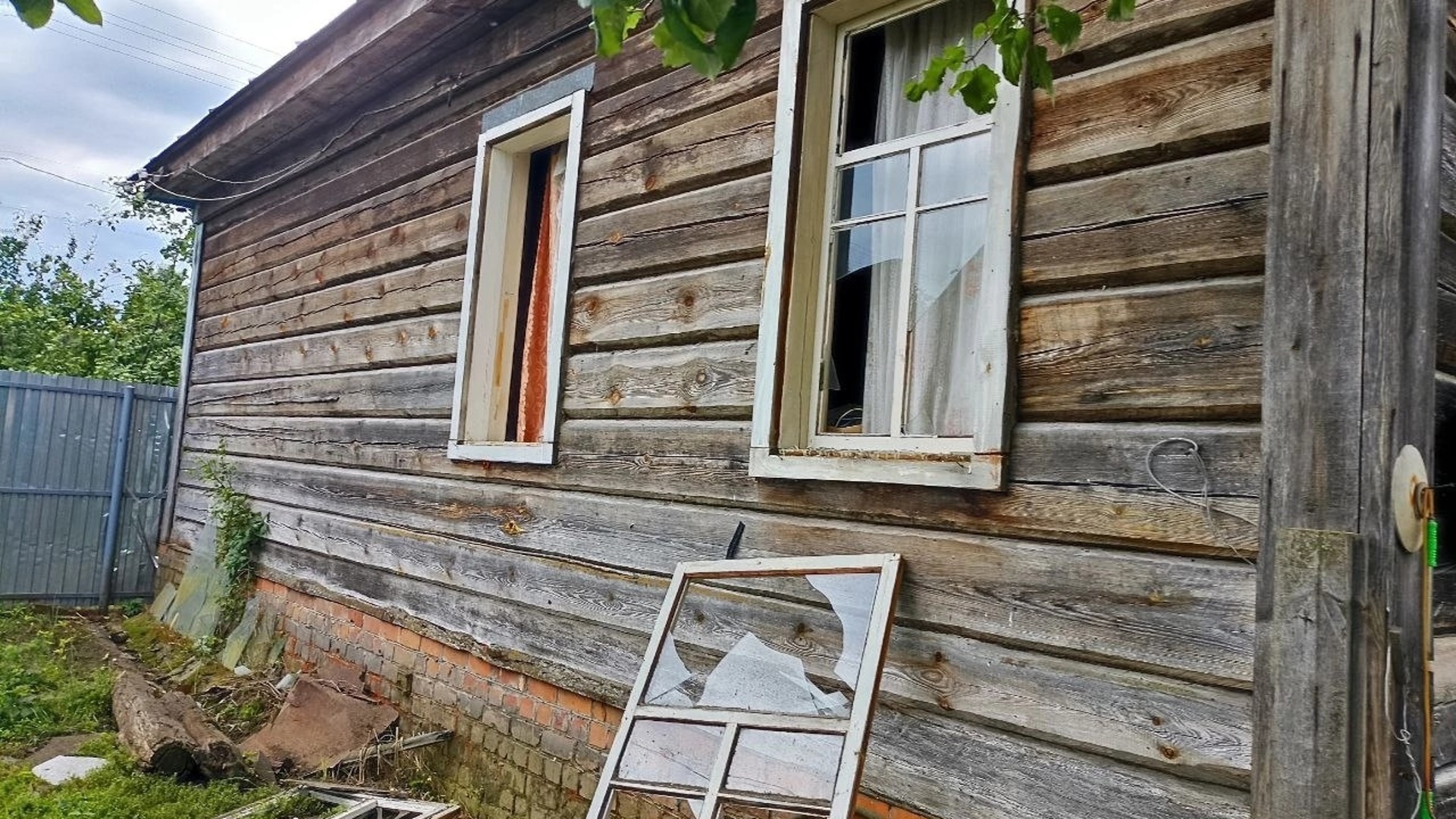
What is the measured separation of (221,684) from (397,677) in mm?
1801

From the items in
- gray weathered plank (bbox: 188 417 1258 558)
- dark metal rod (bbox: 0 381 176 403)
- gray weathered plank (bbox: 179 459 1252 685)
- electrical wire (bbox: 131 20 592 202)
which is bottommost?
gray weathered plank (bbox: 179 459 1252 685)

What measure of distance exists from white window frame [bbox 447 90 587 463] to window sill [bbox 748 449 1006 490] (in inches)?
71.9

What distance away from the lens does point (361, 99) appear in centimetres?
624

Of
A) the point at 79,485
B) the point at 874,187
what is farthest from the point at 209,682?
the point at 874,187

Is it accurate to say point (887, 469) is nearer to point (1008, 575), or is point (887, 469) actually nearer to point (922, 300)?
point (1008, 575)

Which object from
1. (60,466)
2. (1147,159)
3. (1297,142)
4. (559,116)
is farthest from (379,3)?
(60,466)

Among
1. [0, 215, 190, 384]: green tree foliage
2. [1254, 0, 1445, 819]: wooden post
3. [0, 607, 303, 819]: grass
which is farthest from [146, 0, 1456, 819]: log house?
[0, 215, 190, 384]: green tree foliage

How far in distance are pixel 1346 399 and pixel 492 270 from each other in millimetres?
3881

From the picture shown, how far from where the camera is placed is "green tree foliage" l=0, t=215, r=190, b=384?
14.9m

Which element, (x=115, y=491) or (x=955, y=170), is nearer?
(x=955, y=170)

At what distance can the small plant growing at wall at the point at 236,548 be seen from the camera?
6.81 m

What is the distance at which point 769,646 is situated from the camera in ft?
10.4

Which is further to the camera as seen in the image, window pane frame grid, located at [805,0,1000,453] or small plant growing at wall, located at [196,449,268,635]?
small plant growing at wall, located at [196,449,268,635]

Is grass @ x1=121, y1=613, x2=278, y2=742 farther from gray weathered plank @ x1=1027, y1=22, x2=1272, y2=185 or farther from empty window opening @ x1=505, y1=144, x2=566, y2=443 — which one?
gray weathered plank @ x1=1027, y1=22, x2=1272, y2=185
